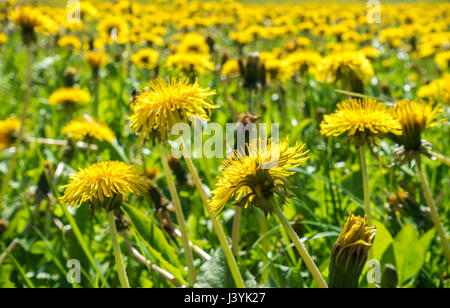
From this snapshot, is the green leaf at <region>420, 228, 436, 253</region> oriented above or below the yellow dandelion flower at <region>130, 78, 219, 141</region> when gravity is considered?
below

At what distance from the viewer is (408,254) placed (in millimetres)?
1333

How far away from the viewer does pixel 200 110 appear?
1116 mm

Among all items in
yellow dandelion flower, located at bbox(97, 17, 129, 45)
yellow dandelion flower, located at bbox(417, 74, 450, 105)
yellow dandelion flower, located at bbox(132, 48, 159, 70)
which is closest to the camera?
yellow dandelion flower, located at bbox(417, 74, 450, 105)

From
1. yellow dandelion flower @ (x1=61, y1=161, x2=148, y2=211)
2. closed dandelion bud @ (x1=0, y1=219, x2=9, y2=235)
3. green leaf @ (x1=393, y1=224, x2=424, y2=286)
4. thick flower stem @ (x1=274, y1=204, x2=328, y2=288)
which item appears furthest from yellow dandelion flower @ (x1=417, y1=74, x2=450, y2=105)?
closed dandelion bud @ (x1=0, y1=219, x2=9, y2=235)

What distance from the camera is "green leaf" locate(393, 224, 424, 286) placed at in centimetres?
132

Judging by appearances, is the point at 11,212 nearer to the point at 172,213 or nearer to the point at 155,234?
the point at 172,213

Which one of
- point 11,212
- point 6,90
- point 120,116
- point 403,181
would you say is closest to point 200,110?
Answer: point 403,181

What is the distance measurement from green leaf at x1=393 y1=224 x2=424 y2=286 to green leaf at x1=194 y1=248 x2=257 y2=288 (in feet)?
1.60

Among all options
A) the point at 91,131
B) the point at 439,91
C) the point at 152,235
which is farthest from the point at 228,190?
the point at 439,91

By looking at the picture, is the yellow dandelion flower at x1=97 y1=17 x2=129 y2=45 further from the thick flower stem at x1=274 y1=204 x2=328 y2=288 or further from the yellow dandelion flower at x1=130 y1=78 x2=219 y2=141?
the thick flower stem at x1=274 y1=204 x2=328 y2=288

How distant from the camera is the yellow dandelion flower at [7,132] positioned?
2350 millimetres

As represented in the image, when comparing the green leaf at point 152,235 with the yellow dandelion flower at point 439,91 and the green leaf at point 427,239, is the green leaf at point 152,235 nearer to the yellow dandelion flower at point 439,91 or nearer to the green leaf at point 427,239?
the green leaf at point 427,239

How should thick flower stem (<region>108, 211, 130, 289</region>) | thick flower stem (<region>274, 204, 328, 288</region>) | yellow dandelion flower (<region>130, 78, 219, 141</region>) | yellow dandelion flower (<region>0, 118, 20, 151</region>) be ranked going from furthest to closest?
yellow dandelion flower (<region>0, 118, 20, 151</region>), yellow dandelion flower (<region>130, 78, 219, 141</region>), thick flower stem (<region>108, 211, 130, 289</region>), thick flower stem (<region>274, 204, 328, 288</region>)
